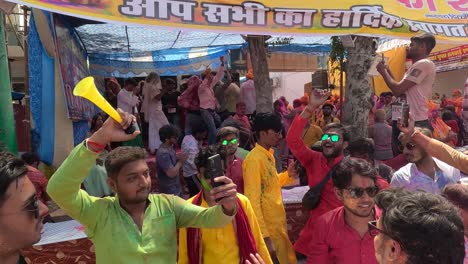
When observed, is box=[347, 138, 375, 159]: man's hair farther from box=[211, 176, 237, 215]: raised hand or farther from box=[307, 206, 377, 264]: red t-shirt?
box=[211, 176, 237, 215]: raised hand

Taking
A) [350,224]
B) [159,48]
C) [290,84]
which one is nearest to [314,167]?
[350,224]

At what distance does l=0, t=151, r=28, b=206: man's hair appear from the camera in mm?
1629

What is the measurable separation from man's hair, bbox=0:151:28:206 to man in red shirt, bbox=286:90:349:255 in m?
2.37

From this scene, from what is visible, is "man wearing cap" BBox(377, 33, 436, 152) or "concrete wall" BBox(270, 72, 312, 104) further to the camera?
"concrete wall" BBox(270, 72, 312, 104)

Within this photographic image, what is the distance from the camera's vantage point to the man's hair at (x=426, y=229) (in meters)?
1.38

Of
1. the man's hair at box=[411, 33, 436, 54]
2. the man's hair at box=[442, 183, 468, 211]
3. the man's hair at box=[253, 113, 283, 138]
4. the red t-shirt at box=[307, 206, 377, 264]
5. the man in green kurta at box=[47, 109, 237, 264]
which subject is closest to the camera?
the man in green kurta at box=[47, 109, 237, 264]

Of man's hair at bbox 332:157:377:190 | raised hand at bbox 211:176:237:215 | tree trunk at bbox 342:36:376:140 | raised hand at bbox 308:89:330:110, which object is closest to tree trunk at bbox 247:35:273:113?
tree trunk at bbox 342:36:376:140

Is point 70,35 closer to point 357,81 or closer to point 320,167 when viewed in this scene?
point 357,81

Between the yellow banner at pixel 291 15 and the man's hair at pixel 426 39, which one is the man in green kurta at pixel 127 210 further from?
the man's hair at pixel 426 39

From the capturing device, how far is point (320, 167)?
12.2ft

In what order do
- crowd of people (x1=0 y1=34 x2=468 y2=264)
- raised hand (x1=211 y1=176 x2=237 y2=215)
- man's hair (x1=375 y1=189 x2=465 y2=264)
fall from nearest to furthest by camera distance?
man's hair (x1=375 y1=189 x2=465 y2=264), crowd of people (x1=0 y1=34 x2=468 y2=264), raised hand (x1=211 y1=176 x2=237 y2=215)

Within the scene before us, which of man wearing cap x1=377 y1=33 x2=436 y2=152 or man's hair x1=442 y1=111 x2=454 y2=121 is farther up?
man wearing cap x1=377 y1=33 x2=436 y2=152

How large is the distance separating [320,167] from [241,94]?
20.8 feet

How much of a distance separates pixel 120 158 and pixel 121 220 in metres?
0.32
